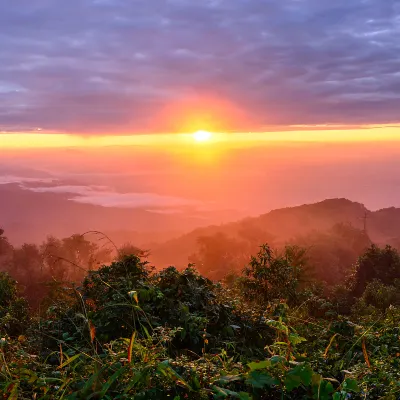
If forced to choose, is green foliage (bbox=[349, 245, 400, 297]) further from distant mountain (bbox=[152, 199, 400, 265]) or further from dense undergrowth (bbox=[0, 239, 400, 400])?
distant mountain (bbox=[152, 199, 400, 265])

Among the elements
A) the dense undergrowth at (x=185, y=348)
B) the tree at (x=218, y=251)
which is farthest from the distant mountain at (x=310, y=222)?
the dense undergrowth at (x=185, y=348)

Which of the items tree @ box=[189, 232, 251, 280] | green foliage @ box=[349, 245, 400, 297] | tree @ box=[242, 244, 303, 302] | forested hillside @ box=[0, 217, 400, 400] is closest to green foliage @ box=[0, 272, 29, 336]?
forested hillside @ box=[0, 217, 400, 400]

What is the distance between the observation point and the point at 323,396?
272cm

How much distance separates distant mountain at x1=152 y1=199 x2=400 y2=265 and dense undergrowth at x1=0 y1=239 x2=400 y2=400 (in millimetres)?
95240

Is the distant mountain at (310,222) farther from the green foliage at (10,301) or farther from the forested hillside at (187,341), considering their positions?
the forested hillside at (187,341)

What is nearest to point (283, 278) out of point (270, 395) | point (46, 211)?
point (270, 395)

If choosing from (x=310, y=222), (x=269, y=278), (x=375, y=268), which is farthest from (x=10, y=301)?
(x=310, y=222)

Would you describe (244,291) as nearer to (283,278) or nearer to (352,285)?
(283,278)

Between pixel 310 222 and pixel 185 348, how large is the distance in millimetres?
120566

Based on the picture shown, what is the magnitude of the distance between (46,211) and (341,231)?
130325 mm

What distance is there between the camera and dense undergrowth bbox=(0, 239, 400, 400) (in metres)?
2.79

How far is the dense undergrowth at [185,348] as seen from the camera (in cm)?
279

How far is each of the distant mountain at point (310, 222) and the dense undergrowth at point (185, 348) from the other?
95240mm

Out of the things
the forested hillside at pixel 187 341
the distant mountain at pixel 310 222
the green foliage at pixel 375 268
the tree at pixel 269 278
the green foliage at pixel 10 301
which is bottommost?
the distant mountain at pixel 310 222
